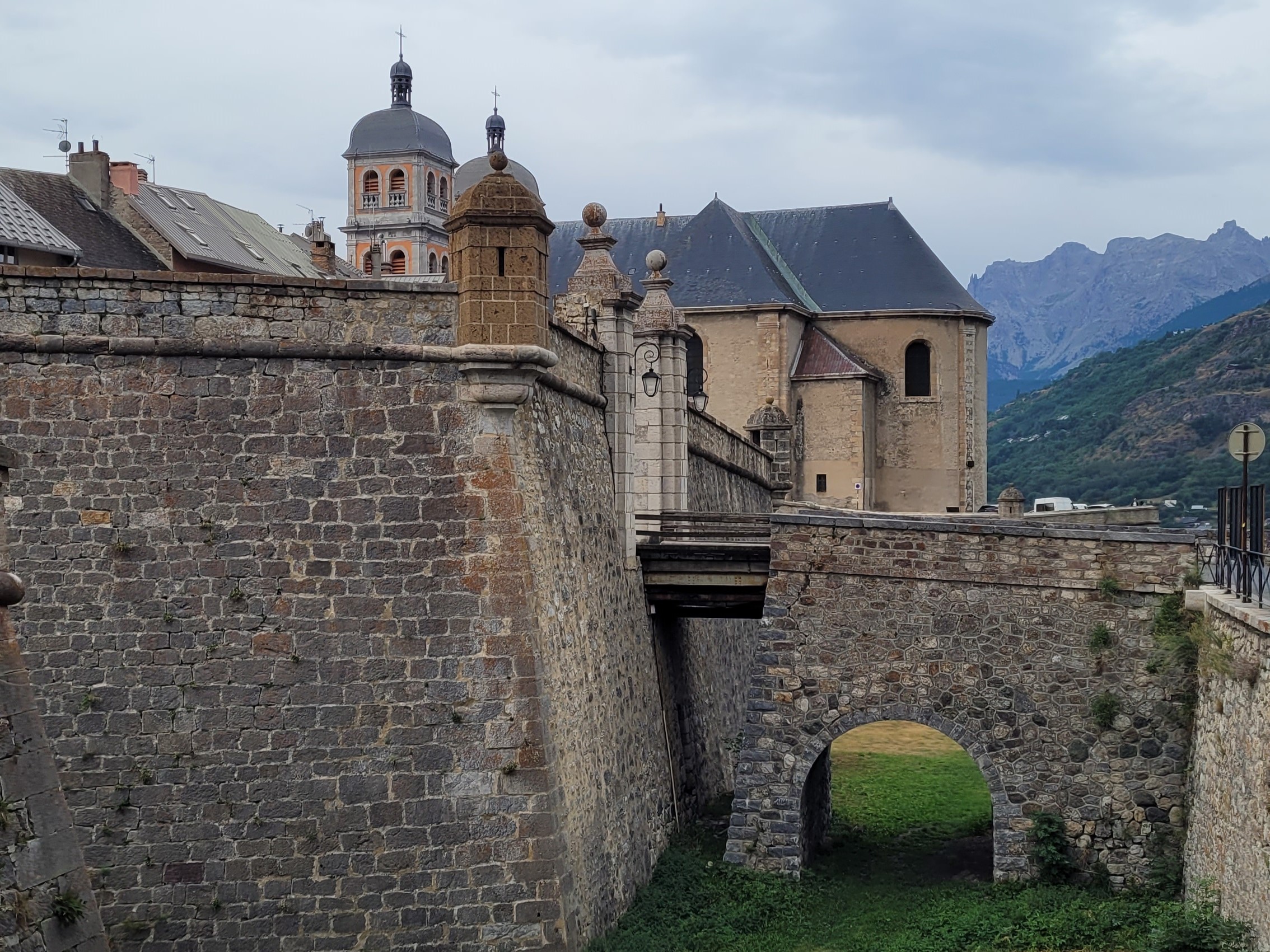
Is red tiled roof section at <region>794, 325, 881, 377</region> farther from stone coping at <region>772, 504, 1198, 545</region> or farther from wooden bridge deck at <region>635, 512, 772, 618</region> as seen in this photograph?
stone coping at <region>772, 504, 1198, 545</region>

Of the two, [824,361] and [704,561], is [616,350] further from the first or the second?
[824,361]

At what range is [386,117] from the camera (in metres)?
76.2

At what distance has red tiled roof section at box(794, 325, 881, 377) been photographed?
42844 millimetres

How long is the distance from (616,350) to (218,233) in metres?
20.8

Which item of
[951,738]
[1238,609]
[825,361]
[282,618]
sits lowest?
[951,738]

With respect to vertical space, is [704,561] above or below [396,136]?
below

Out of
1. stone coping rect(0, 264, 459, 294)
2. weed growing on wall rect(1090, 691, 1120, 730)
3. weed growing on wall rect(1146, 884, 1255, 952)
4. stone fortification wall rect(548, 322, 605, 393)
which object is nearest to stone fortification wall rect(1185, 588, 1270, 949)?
weed growing on wall rect(1146, 884, 1255, 952)

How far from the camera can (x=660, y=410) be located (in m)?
20.4

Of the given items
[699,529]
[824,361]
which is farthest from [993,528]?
[824,361]

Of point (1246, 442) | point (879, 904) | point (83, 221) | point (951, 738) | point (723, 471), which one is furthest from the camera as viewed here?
point (83, 221)

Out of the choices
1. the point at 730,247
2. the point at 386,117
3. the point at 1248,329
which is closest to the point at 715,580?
Answer: the point at 730,247

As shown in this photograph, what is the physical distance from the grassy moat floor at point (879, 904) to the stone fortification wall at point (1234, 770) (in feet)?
2.49

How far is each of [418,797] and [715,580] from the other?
22.6ft

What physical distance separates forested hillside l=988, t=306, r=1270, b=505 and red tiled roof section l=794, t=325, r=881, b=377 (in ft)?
41.1
